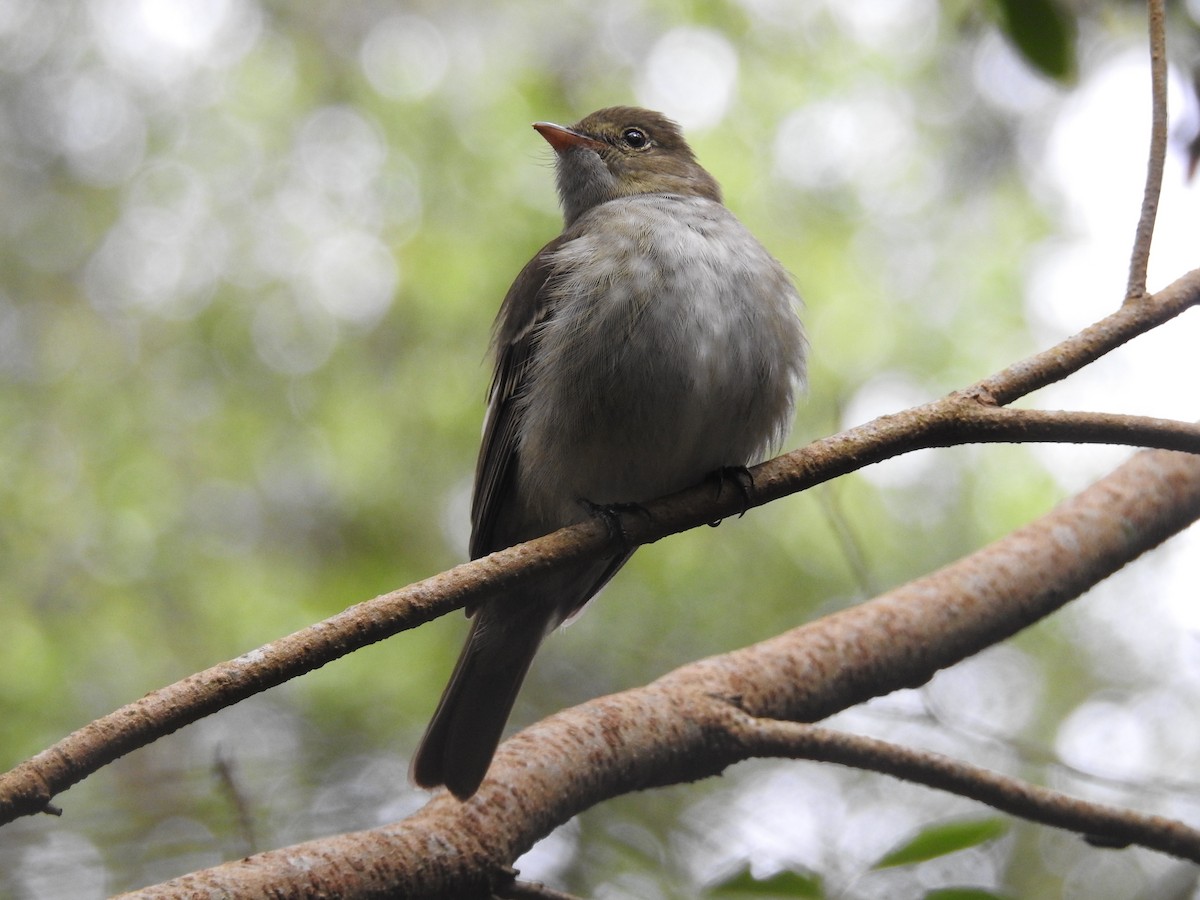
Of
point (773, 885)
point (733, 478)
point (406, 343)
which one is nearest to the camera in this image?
point (773, 885)

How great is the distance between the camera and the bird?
337cm

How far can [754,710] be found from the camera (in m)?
2.87

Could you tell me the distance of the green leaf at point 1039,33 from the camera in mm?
2891

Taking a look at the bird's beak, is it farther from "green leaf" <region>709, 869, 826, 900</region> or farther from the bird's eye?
"green leaf" <region>709, 869, 826, 900</region>

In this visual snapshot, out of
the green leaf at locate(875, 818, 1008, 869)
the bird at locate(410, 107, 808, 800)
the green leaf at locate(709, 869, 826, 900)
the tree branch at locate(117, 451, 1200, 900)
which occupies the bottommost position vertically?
the green leaf at locate(709, 869, 826, 900)

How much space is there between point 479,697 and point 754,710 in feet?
2.99

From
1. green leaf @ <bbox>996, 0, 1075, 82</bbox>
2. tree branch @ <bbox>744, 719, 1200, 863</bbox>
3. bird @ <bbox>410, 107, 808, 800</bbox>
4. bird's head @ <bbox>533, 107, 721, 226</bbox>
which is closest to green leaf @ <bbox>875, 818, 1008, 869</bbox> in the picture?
tree branch @ <bbox>744, 719, 1200, 863</bbox>

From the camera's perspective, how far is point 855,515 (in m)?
7.59

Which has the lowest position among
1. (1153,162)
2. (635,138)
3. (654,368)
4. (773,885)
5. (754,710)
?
(773,885)

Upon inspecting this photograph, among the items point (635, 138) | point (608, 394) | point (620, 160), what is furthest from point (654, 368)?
point (635, 138)

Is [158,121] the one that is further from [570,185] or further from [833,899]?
[833,899]

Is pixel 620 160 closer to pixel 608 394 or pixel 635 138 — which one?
pixel 635 138

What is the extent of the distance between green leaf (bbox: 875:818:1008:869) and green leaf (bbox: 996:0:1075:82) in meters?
1.73

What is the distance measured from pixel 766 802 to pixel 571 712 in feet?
5.29
